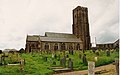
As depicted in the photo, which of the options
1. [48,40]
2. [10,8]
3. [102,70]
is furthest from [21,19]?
[48,40]

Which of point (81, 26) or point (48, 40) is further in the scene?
point (81, 26)

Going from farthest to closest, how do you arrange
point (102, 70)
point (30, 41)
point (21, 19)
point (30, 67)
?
point (30, 41) → point (30, 67) → point (21, 19) → point (102, 70)

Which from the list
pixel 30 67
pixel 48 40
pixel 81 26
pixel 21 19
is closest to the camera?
pixel 21 19

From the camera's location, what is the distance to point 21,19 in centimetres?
464

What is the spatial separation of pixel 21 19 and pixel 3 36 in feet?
2.00

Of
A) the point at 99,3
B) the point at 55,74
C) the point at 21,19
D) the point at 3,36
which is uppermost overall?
the point at 99,3

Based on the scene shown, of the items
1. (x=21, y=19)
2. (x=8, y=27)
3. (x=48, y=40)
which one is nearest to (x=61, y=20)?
(x=21, y=19)

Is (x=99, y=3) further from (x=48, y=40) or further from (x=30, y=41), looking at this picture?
(x=48, y=40)

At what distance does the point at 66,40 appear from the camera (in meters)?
15.5

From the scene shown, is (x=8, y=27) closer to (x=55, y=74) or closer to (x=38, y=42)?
(x=55, y=74)

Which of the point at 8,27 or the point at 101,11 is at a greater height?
the point at 101,11

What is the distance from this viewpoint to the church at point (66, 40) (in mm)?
13059

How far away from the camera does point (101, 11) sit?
4730mm

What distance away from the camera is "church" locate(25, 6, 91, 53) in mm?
13059
